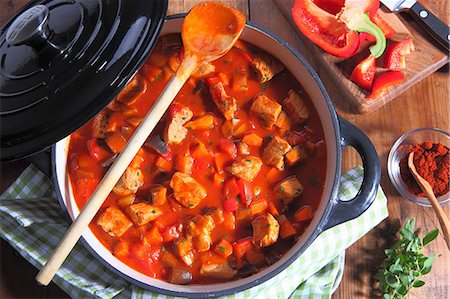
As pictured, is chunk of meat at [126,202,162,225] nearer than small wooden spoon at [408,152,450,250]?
Yes

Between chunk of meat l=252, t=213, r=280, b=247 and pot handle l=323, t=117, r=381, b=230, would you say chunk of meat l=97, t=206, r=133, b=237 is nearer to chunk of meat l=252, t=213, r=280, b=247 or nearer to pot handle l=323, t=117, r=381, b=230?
chunk of meat l=252, t=213, r=280, b=247

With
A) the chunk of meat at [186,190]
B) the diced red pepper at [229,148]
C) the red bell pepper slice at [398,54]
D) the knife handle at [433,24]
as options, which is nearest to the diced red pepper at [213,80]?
the diced red pepper at [229,148]

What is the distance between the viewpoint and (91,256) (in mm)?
3084

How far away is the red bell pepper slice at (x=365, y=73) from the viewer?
3.30m

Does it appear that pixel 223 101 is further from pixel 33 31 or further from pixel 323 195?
pixel 33 31

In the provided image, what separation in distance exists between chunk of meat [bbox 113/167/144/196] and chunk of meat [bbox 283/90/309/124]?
0.75 meters

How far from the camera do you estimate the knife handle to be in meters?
3.37

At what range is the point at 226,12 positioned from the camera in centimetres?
286

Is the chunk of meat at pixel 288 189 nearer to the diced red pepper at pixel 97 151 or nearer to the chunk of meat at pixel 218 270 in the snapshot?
the chunk of meat at pixel 218 270

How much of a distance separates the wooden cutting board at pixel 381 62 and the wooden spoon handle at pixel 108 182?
897 mm

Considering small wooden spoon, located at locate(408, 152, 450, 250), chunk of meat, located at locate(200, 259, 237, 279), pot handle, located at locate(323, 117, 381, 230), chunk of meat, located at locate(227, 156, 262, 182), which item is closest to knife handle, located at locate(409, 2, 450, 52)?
small wooden spoon, located at locate(408, 152, 450, 250)

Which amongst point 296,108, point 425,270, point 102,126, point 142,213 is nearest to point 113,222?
point 142,213

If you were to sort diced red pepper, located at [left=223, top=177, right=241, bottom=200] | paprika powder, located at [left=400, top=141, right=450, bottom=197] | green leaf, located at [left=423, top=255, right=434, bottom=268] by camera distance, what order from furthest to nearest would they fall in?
paprika powder, located at [left=400, top=141, right=450, bottom=197] < green leaf, located at [left=423, top=255, right=434, bottom=268] < diced red pepper, located at [left=223, top=177, right=241, bottom=200]

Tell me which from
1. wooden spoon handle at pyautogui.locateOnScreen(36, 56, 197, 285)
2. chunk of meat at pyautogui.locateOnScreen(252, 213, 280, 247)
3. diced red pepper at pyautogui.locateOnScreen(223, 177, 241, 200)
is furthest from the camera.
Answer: diced red pepper at pyautogui.locateOnScreen(223, 177, 241, 200)
